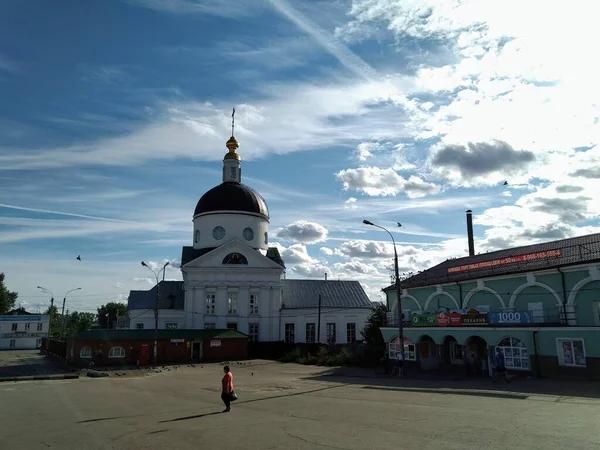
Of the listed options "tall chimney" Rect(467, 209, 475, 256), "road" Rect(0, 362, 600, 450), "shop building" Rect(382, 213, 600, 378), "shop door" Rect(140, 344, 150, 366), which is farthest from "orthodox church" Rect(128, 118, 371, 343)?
"road" Rect(0, 362, 600, 450)

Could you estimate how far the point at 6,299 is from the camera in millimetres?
95375

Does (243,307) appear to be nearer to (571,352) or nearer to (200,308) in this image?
(200,308)

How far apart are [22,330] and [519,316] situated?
7861cm

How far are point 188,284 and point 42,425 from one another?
41.6 m

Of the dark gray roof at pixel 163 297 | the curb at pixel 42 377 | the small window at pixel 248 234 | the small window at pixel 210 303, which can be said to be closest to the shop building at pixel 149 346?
the small window at pixel 210 303

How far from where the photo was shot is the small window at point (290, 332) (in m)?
59.6

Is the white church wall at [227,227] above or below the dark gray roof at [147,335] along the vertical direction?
above

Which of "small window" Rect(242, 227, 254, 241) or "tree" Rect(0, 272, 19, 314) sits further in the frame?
"tree" Rect(0, 272, 19, 314)

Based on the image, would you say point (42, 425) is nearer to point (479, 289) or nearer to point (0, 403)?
point (0, 403)

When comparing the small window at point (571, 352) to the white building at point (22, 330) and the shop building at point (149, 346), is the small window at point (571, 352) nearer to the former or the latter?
the shop building at point (149, 346)

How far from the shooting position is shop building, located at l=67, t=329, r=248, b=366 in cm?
4253

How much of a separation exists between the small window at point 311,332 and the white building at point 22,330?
45.6 metres

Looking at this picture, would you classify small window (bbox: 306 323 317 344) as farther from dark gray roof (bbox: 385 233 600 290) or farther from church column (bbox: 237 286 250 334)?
dark gray roof (bbox: 385 233 600 290)

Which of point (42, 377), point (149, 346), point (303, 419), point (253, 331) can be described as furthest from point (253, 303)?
point (303, 419)
